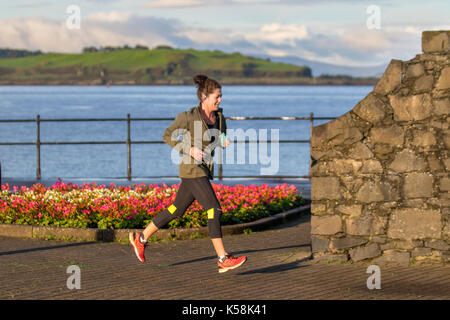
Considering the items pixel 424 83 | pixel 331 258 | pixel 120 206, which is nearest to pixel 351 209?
pixel 331 258

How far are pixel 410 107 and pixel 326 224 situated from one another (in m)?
1.50

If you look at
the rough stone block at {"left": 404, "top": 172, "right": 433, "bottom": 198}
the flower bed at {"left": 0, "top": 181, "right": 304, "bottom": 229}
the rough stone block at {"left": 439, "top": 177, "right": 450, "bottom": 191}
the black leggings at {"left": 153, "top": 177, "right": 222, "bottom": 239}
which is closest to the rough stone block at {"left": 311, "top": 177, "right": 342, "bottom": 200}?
the rough stone block at {"left": 404, "top": 172, "right": 433, "bottom": 198}

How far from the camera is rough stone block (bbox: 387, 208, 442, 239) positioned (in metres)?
Answer: 8.16

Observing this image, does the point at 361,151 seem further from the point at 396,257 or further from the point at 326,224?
the point at 396,257

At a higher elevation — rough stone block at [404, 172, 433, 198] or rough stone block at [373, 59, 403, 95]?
rough stone block at [373, 59, 403, 95]

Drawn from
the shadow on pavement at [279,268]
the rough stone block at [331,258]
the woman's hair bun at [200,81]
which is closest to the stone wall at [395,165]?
the rough stone block at [331,258]

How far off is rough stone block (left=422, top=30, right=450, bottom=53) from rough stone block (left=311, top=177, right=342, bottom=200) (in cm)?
165

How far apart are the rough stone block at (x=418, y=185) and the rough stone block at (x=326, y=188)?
27.7 inches

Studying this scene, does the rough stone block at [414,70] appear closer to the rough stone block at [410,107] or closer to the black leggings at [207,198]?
the rough stone block at [410,107]

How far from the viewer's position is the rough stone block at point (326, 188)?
827 cm

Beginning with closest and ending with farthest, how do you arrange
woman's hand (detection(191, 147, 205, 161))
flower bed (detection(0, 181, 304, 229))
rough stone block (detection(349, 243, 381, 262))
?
woman's hand (detection(191, 147, 205, 161))
rough stone block (detection(349, 243, 381, 262))
flower bed (detection(0, 181, 304, 229))

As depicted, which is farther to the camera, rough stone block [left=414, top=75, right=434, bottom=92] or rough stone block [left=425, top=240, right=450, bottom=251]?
rough stone block [left=425, top=240, right=450, bottom=251]

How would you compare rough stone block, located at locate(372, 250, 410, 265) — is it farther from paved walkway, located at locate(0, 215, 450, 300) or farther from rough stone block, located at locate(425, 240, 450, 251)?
rough stone block, located at locate(425, 240, 450, 251)

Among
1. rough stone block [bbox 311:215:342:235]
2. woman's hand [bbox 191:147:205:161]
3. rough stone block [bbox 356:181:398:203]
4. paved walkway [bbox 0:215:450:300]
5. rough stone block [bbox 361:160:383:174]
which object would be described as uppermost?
woman's hand [bbox 191:147:205:161]
